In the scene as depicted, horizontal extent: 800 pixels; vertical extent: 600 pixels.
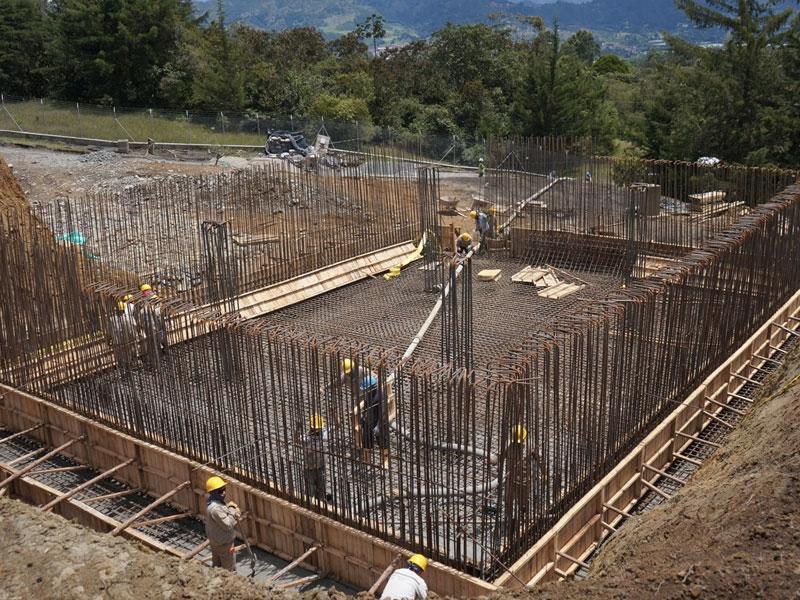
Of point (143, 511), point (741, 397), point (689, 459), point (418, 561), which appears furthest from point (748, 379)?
point (143, 511)

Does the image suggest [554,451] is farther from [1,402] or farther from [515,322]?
[1,402]

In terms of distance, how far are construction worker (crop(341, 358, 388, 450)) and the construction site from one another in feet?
0.11

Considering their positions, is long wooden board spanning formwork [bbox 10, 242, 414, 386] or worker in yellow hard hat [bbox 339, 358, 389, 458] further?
long wooden board spanning formwork [bbox 10, 242, 414, 386]

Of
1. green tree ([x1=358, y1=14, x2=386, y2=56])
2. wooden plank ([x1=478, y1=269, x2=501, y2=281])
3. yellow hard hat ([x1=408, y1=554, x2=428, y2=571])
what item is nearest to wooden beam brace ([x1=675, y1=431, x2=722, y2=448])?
yellow hard hat ([x1=408, y1=554, x2=428, y2=571])

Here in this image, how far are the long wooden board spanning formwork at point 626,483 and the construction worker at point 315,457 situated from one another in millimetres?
2121

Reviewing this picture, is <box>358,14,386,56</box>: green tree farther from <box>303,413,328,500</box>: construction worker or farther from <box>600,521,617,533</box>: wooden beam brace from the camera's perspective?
<box>600,521,617,533</box>: wooden beam brace

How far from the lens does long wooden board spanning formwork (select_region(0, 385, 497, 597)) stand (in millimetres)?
7410

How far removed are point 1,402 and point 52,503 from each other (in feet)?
11.0

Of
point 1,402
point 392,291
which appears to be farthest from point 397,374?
point 392,291

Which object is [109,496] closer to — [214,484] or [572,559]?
[214,484]

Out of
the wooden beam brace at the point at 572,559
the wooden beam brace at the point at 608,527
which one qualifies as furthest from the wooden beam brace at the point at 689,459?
the wooden beam brace at the point at 572,559

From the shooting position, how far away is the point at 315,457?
818cm

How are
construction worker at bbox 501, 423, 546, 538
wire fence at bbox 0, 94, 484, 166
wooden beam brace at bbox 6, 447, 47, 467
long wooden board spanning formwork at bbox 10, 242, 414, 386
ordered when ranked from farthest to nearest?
wire fence at bbox 0, 94, 484, 166 → long wooden board spanning formwork at bbox 10, 242, 414, 386 → wooden beam brace at bbox 6, 447, 47, 467 → construction worker at bbox 501, 423, 546, 538

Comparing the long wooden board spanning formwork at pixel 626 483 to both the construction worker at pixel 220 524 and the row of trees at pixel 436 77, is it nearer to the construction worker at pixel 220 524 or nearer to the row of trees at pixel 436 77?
the construction worker at pixel 220 524
